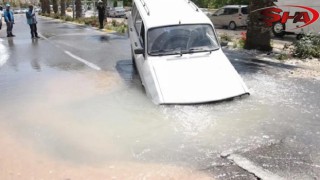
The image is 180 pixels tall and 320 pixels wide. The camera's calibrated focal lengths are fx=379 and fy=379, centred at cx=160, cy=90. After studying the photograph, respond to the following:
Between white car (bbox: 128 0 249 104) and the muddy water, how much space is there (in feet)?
0.88

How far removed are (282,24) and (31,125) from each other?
16909 millimetres

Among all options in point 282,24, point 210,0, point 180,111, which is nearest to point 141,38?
point 180,111

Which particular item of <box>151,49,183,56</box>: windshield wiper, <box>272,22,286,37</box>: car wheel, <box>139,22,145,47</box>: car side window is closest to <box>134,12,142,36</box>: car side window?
<box>139,22,145,47</box>: car side window

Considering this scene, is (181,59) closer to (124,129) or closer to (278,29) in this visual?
(124,129)

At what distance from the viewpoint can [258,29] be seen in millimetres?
13906

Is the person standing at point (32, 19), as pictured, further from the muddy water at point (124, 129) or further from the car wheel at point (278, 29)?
the car wheel at point (278, 29)

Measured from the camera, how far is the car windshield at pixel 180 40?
319 inches

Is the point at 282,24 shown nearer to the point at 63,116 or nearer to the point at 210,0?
the point at 63,116

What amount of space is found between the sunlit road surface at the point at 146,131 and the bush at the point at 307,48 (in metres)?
3.09

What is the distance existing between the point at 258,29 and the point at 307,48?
6.65ft

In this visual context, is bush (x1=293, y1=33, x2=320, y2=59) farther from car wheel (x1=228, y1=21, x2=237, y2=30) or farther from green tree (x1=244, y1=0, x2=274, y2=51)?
car wheel (x1=228, y1=21, x2=237, y2=30)

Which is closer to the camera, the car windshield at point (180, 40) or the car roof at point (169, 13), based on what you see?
the car windshield at point (180, 40)

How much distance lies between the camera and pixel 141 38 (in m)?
8.77

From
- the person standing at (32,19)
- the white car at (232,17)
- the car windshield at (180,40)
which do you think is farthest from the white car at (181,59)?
the white car at (232,17)
